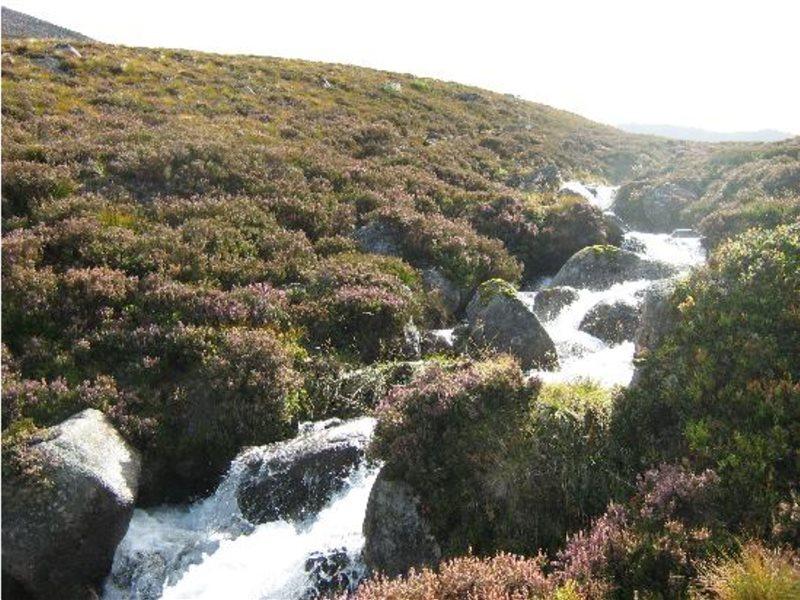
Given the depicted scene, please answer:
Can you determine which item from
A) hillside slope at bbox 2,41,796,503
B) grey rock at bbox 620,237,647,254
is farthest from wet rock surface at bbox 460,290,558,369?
grey rock at bbox 620,237,647,254

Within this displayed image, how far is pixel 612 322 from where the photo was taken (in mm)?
17000

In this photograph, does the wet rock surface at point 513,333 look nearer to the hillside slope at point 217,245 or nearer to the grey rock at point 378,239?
the hillside slope at point 217,245

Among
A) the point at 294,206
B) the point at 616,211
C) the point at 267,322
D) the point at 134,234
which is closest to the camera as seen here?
the point at 267,322

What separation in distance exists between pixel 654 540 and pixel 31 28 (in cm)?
8010

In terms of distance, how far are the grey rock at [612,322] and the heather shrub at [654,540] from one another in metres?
8.93

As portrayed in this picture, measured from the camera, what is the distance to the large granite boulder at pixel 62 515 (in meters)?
8.86

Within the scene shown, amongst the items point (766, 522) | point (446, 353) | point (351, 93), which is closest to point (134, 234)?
point (446, 353)

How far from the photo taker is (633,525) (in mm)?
7438

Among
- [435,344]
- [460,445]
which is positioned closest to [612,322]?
[435,344]

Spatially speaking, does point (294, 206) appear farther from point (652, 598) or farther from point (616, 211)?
point (616, 211)

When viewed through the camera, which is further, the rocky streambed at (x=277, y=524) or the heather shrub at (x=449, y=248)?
the heather shrub at (x=449, y=248)

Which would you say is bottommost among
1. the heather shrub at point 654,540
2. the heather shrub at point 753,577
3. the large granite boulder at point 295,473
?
the large granite boulder at point 295,473

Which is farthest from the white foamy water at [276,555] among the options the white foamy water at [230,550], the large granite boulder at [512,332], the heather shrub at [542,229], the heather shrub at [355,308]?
the heather shrub at [542,229]

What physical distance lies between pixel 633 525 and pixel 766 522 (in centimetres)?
143
